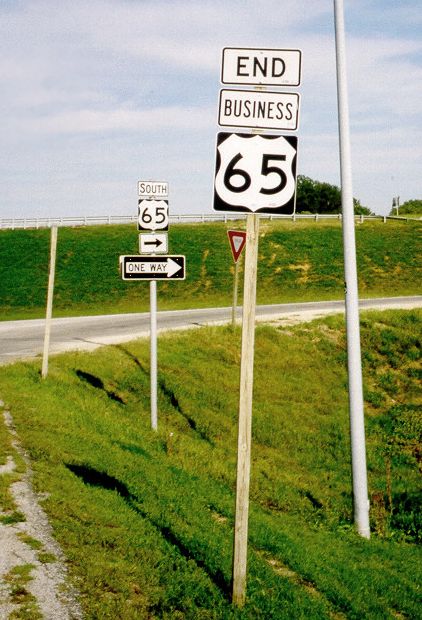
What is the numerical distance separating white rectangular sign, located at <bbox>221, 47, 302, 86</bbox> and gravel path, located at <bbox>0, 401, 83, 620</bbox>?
14.2 feet

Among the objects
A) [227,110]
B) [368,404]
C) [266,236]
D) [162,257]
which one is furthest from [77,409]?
[266,236]

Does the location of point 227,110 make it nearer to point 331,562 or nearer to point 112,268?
point 331,562

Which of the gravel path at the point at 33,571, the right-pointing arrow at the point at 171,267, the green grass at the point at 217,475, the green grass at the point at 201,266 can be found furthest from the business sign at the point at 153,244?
the green grass at the point at 201,266

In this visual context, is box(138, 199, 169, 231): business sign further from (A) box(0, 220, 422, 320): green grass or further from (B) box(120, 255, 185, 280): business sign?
(A) box(0, 220, 422, 320): green grass

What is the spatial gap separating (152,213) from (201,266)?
35325 mm

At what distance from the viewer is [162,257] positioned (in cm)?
1160

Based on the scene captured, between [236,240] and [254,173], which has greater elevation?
[254,173]

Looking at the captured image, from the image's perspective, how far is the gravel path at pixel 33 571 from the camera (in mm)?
4984

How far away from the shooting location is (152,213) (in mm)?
11766

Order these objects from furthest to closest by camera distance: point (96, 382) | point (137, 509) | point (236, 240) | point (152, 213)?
point (236, 240), point (96, 382), point (152, 213), point (137, 509)

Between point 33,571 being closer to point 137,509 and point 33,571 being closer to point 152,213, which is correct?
point 137,509

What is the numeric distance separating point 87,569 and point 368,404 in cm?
1448

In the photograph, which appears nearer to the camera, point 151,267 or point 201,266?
point 151,267

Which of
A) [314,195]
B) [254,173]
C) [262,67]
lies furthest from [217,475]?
[314,195]
